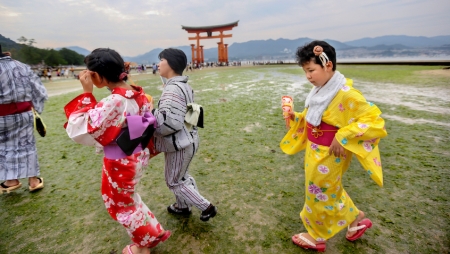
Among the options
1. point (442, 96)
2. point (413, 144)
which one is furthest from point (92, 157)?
point (442, 96)

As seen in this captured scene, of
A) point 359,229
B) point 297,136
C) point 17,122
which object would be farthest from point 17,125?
point 359,229

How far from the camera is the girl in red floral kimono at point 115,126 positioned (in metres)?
1.69

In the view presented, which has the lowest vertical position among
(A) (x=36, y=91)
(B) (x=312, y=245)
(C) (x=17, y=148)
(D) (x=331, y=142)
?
(B) (x=312, y=245)

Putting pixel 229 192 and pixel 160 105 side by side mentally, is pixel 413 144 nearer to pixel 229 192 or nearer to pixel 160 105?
pixel 229 192

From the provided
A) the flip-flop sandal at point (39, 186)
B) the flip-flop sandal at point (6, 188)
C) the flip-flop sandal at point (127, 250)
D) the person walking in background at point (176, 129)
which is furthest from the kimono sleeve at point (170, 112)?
the flip-flop sandal at point (6, 188)

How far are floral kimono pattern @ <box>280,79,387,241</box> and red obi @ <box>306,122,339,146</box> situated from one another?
4 centimetres

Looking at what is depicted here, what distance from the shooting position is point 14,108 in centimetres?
313

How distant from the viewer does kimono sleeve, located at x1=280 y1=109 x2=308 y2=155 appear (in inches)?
97.1

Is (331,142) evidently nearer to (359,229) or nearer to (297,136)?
(297,136)

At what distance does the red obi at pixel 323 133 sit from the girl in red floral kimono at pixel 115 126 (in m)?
1.35

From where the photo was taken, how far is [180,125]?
207 cm

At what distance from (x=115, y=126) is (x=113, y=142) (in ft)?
0.49

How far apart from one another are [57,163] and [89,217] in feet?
6.87

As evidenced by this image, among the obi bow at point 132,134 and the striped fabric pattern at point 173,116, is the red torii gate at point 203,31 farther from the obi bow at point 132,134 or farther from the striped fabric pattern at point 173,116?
the obi bow at point 132,134
